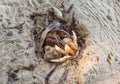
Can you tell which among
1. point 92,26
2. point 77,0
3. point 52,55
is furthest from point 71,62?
point 77,0

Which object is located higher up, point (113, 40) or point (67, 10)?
point (67, 10)

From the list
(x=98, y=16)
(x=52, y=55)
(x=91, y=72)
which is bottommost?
(x=91, y=72)

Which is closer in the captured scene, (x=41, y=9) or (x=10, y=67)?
(x=10, y=67)

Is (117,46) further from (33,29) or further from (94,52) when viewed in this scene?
(33,29)

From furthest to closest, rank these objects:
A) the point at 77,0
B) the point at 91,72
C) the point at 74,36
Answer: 1. the point at 77,0
2. the point at 74,36
3. the point at 91,72

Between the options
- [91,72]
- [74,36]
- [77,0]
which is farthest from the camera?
[77,0]
